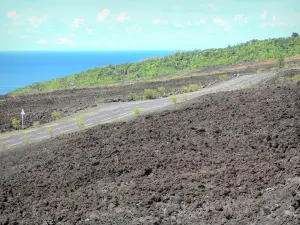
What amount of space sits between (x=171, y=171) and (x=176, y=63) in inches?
3715

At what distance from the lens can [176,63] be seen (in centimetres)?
10662

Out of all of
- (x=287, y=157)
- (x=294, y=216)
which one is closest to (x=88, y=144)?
(x=287, y=157)

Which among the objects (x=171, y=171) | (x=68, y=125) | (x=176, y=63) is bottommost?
(x=171, y=171)

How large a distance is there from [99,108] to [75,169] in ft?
67.6

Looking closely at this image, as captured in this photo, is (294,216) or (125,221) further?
(125,221)

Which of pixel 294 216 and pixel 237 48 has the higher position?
pixel 237 48

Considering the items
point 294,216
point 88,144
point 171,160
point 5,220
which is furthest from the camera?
point 88,144

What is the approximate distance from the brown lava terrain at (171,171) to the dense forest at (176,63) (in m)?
74.1

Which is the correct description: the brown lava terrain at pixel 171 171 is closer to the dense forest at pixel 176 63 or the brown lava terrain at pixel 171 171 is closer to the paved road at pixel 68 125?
the paved road at pixel 68 125

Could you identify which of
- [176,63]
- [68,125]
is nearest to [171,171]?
[68,125]

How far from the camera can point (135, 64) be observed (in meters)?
111

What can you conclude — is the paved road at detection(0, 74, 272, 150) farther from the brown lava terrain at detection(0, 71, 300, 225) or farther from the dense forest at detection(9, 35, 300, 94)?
the dense forest at detection(9, 35, 300, 94)

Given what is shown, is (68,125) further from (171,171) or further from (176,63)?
(176,63)

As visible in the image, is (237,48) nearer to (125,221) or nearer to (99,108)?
(99,108)
